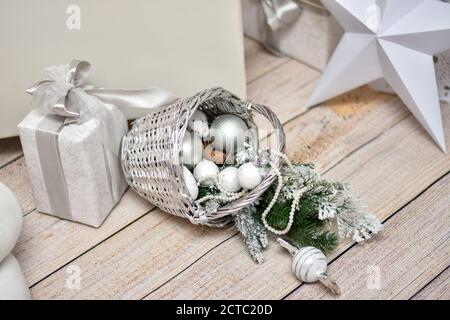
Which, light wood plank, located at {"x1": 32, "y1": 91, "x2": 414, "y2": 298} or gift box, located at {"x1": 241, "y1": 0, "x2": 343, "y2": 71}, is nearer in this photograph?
light wood plank, located at {"x1": 32, "y1": 91, "x2": 414, "y2": 298}

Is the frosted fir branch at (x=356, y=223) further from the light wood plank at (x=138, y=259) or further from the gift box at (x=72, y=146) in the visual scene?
the gift box at (x=72, y=146)

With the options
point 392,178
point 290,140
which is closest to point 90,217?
point 290,140

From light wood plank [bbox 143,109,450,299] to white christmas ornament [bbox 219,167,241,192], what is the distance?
4.5 inches

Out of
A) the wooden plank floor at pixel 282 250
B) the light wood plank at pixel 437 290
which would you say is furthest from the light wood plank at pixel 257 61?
the light wood plank at pixel 437 290

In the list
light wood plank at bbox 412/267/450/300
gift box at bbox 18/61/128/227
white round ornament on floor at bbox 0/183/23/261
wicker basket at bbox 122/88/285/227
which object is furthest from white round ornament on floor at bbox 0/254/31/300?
light wood plank at bbox 412/267/450/300

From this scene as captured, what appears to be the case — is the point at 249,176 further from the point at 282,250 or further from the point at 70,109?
the point at 70,109

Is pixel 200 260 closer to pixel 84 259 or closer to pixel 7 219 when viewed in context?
pixel 84 259

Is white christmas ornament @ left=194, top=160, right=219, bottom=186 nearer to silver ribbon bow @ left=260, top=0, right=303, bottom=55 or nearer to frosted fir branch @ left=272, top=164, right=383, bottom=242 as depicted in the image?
frosted fir branch @ left=272, top=164, right=383, bottom=242

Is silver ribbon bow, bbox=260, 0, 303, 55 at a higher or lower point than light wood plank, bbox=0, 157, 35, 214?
higher

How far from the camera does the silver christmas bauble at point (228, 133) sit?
3.92 feet

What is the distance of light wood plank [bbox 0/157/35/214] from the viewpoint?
4.26 feet

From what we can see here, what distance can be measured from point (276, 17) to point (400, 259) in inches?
28.4

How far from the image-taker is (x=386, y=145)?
1.39m
